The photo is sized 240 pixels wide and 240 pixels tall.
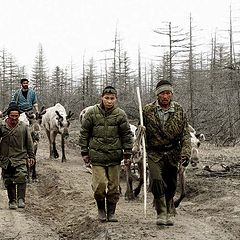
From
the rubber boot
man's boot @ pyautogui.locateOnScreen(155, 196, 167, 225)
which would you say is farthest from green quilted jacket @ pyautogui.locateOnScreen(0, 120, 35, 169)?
man's boot @ pyautogui.locateOnScreen(155, 196, 167, 225)

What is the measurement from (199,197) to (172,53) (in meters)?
19.9

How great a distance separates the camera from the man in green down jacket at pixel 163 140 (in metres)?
7.57

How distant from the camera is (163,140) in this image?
7629 mm

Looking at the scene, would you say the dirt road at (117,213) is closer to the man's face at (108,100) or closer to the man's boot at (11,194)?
the man's boot at (11,194)

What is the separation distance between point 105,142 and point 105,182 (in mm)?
651

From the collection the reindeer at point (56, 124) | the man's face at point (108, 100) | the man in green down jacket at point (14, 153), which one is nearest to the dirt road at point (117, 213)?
the man in green down jacket at point (14, 153)

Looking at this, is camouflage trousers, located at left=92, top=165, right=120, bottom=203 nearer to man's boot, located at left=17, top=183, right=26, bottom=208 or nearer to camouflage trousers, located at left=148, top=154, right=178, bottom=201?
camouflage trousers, located at left=148, top=154, right=178, bottom=201

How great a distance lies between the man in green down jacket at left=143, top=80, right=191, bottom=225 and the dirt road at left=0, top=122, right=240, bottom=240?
1.74 ft

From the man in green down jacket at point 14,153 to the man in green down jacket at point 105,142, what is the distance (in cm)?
222

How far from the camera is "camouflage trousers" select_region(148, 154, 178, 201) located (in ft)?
24.9

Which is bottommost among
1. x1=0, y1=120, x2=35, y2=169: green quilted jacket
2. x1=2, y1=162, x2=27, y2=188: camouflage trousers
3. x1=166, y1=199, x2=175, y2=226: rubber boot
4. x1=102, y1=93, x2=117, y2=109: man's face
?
x1=166, y1=199, x2=175, y2=226: rubber boot

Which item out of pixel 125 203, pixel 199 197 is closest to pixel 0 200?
pixel 125 203

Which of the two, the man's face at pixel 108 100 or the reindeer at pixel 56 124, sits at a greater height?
the man's face at pixel 108 100

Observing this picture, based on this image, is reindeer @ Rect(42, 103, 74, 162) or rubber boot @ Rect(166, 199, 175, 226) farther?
reindeer @ Rect(42, 103, 74, 162)
